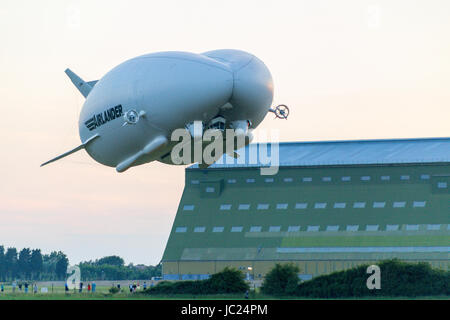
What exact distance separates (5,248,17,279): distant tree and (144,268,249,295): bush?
8133cm

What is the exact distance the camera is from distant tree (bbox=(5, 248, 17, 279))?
5530 inches

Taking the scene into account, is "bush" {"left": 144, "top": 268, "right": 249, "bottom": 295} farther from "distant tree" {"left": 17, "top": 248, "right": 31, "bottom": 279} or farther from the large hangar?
"distant tree" {"left": 17, "top": 248, "right": 31, "bottom": 279}

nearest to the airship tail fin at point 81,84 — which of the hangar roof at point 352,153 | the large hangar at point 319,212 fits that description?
the large hangar at point 319,212

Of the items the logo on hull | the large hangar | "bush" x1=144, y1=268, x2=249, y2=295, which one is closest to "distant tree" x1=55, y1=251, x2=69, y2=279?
the large hangar

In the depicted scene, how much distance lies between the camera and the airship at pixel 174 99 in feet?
130

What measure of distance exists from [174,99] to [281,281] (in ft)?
75.0

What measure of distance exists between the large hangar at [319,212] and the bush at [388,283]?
3655 cm

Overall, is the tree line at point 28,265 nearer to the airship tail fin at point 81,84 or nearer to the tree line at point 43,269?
the tree line at point 43,269

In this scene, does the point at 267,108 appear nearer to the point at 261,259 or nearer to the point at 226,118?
the point at 226,118

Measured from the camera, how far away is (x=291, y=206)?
106 meters

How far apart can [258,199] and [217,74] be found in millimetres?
68146

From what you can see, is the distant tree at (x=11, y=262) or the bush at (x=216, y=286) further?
the distant tree at (x=11, y=262)
